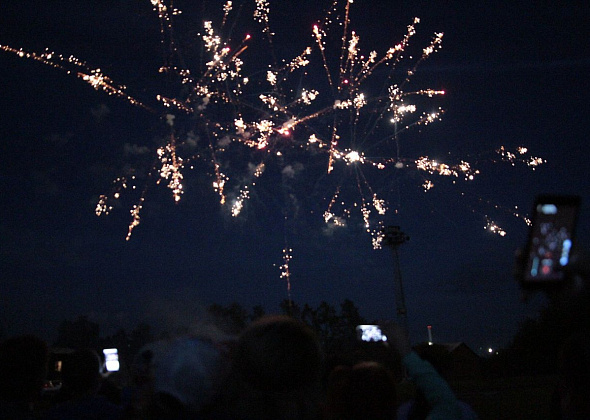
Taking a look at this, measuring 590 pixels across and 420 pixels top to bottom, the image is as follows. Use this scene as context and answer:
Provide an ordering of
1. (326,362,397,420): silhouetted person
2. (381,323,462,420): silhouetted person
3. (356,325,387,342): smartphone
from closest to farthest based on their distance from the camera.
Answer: (326,362,397,420): silhouetted person, (381,323,462,420): silhouetted person, (356,325,387,342): smartphone

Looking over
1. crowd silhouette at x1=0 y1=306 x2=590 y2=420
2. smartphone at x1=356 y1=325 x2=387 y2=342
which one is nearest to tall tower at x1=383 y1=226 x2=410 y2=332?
smartphone at x1=356 y1=325 x2=387 y2=342

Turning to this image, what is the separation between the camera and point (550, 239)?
2.22m

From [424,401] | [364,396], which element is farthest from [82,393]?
[424,401]

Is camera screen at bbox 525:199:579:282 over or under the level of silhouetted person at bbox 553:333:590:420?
over

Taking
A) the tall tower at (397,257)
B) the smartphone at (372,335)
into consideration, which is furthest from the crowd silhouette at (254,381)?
the tall tower at (397,257)

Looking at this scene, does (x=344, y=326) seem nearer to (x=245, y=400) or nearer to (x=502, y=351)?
(x=502, y=351)

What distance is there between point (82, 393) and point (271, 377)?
2311 millimetres

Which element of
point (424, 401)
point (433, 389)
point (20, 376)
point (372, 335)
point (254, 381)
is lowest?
point (372, 335)

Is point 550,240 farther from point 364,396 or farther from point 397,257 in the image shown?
point 397,257

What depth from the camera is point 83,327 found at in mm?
81688

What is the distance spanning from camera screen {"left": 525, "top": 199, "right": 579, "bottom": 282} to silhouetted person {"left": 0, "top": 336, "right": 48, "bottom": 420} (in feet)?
10.5

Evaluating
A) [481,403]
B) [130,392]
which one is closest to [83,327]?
[481,403]

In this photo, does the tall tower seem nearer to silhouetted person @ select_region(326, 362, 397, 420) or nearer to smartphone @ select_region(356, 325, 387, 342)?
smartphone @ select_region(356, 325, 387, 342)

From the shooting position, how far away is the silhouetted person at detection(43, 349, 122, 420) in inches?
120
